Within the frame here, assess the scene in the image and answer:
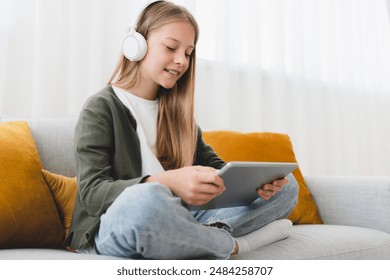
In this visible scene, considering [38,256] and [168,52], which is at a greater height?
[168,52]

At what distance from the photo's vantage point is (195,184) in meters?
0.87

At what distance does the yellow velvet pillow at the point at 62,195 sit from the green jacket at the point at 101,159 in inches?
5.8

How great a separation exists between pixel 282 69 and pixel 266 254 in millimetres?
1572

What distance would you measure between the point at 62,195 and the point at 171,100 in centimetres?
40

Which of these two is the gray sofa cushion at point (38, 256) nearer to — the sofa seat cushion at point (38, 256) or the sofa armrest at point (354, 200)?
the sofa seat cushion at point (38, 256)

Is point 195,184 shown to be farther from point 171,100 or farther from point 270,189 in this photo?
point 171,100

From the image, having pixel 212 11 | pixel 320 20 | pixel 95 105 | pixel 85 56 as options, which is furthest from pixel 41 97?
pixel 320 20

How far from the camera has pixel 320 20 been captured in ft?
8.70

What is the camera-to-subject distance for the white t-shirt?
1.15m

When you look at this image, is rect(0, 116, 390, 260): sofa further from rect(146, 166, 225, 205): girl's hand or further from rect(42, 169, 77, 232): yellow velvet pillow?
rect(146, 166, 225, 205): girl's hand

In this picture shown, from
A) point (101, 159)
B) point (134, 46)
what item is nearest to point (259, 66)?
point (134, 46)

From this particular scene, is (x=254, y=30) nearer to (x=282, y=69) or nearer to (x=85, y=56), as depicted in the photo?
(x=282, y=69)

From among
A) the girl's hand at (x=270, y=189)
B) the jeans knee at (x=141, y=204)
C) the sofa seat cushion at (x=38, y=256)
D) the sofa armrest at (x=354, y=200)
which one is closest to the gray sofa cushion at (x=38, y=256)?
the sofa seat cushion at (x=38, y=256)

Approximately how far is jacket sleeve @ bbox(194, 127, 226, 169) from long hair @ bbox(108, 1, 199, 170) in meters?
0.08
